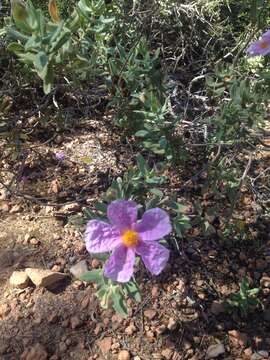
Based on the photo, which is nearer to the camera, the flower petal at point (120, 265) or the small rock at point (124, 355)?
the flower petal at point (120, 265)

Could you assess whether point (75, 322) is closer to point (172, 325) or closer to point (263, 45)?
point (172, 325)

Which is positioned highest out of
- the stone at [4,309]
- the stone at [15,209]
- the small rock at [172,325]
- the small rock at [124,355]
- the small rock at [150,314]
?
the stone at [15,209]

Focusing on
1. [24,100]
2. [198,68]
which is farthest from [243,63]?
[24,100]

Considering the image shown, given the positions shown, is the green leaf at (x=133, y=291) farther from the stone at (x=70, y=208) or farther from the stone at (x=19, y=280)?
the stone at (x=70, y=208)

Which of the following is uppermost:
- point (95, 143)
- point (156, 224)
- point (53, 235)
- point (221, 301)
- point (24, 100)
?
point (156, 224)

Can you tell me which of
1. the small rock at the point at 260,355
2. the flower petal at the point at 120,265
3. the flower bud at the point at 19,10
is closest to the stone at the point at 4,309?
the flower petal at the point at 120,265

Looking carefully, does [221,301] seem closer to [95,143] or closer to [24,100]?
[95,143]
